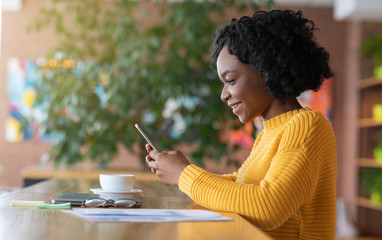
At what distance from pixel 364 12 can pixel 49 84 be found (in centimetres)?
264

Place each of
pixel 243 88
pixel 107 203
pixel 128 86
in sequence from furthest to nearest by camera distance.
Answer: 1. pixel 128 86
2. pixel 243 88
3. pixel 107 203

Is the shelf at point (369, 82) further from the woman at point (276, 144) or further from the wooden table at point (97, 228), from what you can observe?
the wooden table at point (97, 228)

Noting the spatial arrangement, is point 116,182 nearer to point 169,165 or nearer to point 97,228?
point 169,165

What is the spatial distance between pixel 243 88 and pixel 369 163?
15.2ft

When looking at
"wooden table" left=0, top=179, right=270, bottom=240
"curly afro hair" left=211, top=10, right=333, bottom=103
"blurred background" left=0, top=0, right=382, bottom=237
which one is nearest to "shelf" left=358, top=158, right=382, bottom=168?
"blurred background" left=0, top=0, right=382, bottom=237

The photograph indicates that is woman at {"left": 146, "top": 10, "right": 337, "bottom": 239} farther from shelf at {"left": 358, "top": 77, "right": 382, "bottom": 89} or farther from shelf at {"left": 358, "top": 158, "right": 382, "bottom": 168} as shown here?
shelf at {"left": 358, "top": 158, "right": 382, "bottom": 168}

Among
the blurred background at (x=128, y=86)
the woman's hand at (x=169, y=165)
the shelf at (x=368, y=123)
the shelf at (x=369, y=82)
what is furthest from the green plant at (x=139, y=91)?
the woman's hand at (x=169, y=165)

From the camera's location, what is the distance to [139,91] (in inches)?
150

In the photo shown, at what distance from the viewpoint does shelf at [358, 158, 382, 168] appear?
5.45 metres

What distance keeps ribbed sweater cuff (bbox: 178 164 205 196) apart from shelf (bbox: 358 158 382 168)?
4542 millimetres

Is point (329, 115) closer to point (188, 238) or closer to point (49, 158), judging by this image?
point (49, 158)

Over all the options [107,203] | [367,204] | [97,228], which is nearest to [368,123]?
[367,204]

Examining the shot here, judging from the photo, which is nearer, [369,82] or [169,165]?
[169,165]

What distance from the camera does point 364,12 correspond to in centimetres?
460
